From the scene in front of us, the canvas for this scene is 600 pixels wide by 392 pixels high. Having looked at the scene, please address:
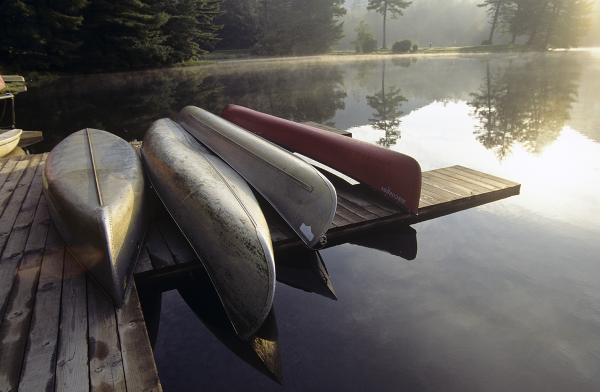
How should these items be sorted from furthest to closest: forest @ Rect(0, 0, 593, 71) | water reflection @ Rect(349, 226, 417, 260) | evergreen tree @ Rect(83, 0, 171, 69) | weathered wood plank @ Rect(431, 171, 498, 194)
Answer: evergreen tree @ Rect(83, 0, 171, 69) → forest @ Rect(0, 0, 593, 71) → weathered wood plank @ Rect(431, 171, 498, 194) → water reflection @ Rect(349, 226, 417, 260)

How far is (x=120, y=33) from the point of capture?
30.2m

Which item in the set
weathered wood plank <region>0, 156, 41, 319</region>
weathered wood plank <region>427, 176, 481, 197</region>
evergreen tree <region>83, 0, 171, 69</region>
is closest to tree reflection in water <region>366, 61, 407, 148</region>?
weathered wood plank <region>427, 176, 481, 197</region>

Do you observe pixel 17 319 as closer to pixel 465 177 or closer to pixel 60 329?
pixel 60 329

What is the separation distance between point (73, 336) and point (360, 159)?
5300 mm

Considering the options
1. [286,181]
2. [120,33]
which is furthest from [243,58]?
[286,181]

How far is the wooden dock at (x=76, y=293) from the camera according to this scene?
301 cm

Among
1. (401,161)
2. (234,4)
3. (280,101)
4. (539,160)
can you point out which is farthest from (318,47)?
(401,161)

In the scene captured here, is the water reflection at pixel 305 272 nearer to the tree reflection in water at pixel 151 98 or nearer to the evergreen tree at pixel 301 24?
the tree reflection in water at pixel 151 98

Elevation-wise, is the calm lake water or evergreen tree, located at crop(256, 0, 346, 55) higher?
evergreen tree, located at crop(256, 0, 346, 55)

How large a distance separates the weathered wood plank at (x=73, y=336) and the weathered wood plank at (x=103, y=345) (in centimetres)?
5

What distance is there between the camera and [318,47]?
57.0 metres

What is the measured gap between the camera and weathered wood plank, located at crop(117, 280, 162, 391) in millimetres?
2963

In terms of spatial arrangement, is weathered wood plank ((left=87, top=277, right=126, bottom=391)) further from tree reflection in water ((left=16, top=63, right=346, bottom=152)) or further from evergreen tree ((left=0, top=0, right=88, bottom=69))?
evergreen tree ((left=0, top=0, right=88, bottom=69))

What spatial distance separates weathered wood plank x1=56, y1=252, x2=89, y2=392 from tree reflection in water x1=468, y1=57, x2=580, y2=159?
10.5 m
